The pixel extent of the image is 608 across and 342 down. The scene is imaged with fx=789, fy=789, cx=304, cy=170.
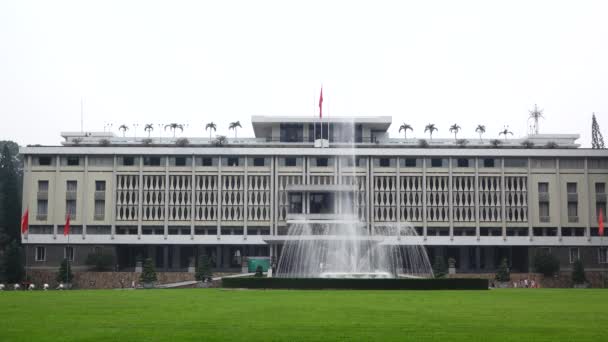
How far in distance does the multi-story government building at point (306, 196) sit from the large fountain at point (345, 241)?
0.36 metres

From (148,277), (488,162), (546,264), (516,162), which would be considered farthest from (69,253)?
(516,162)

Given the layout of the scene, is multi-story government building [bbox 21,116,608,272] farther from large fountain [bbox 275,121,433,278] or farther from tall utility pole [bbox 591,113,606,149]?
tall utility pole [bbox 591,113,606,149]

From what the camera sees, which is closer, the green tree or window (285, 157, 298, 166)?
the green tree

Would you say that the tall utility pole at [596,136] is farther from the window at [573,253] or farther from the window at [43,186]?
the window at [43,186]

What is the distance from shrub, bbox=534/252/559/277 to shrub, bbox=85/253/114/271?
4533cm

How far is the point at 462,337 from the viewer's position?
19.5 meters

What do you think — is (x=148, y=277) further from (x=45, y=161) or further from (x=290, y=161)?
(x=45, y=161)

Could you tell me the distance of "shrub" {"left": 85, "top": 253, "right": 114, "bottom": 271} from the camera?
84.2 meters

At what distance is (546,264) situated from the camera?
266ft

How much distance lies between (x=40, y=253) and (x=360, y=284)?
170 ft

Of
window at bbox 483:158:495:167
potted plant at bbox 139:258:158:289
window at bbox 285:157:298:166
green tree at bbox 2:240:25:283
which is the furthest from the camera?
window at bbox 285:157:298:166

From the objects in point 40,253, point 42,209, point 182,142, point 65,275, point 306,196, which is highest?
point 182,142

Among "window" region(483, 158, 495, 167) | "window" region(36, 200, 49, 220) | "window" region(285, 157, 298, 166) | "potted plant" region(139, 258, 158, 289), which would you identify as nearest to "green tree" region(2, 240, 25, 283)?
"window" region(36, 200, 49, 220)

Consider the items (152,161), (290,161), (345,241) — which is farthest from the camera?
(290,161)
